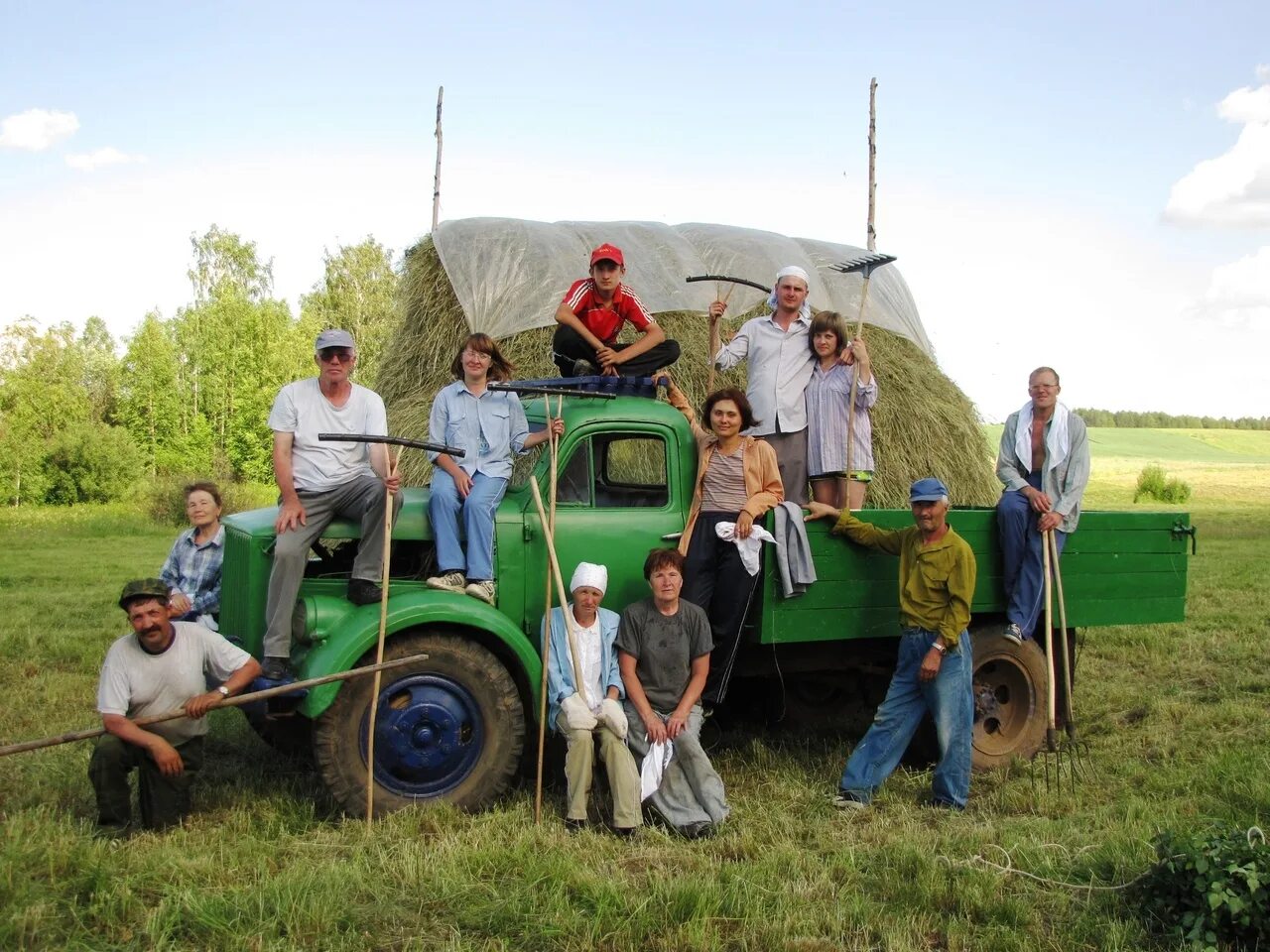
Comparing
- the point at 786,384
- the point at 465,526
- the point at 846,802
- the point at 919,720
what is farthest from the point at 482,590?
the point at 919,720

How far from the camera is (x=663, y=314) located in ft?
36.5

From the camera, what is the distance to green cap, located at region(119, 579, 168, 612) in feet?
16.0

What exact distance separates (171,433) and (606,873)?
127 feet

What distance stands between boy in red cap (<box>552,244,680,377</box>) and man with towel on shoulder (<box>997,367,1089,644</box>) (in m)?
1.94

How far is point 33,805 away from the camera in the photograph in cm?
521

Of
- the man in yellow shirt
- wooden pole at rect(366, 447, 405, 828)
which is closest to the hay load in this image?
the man in yellow shirt

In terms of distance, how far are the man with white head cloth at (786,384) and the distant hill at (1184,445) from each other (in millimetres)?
50994

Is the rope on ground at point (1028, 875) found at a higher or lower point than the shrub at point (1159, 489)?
lower

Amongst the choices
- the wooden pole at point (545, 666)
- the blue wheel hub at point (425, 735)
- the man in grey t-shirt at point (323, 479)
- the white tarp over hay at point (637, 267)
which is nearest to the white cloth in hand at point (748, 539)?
the wooden pole at point (545, 666)

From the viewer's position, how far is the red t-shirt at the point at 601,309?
6.54 meters

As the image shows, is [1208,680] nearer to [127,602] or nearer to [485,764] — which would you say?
[485,764]

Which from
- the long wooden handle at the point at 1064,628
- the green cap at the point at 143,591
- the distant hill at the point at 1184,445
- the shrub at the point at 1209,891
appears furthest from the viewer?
the distant hill at the point at 1184,445

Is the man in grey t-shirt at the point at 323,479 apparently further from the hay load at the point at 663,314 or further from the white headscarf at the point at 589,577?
the hay load at the point at 663,314

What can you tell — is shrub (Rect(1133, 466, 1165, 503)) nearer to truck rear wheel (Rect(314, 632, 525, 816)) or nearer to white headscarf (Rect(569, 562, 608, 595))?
white headscarf (Rect(569, 562, 608, 595))
